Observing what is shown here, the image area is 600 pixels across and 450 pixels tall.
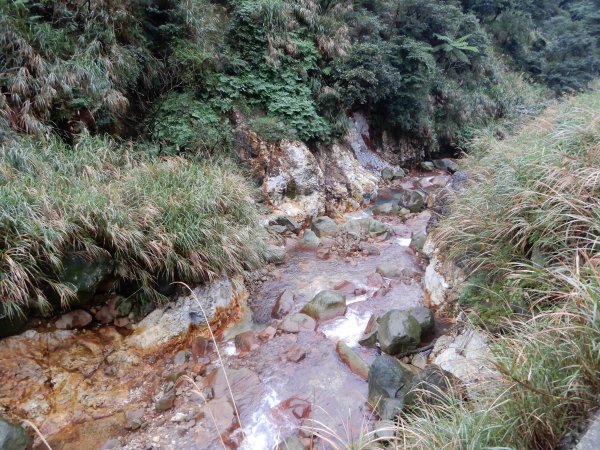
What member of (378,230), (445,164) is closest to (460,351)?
(378,230)

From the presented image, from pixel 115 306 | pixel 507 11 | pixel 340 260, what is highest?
pixel 507 11

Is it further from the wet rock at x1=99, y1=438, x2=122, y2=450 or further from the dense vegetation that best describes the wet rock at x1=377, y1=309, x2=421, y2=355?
the wet rock at x1=99, y1=438, x2=122, y2=450

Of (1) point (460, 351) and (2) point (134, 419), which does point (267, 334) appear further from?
(1) point (460, 351)

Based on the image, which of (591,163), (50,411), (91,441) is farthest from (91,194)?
(591,163)

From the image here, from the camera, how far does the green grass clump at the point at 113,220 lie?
320 centimetres

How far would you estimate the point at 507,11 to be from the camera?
53.1 feet

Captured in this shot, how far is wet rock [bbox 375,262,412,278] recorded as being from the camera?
17.5 ft

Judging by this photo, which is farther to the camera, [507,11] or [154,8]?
[507,11]

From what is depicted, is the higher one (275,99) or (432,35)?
(432,35)

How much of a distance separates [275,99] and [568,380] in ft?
25.0

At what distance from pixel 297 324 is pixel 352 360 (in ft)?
2.90

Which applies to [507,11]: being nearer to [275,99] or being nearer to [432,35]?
[432,35]

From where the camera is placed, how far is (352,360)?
3.67 meters

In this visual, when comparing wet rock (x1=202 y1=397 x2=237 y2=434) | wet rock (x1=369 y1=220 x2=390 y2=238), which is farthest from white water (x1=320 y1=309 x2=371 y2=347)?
wet rock (x1=369 y1=220 x2=390 y2=238)
